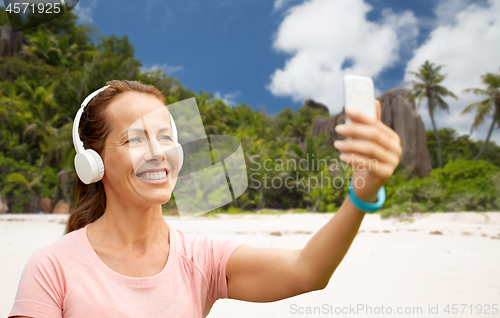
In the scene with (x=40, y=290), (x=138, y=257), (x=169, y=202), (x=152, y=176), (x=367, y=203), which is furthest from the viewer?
(x=169, y=202)

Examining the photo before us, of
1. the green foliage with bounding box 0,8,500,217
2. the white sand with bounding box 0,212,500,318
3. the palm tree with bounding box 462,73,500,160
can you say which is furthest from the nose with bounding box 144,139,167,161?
the palm tree with bounding box 462,73,500,160

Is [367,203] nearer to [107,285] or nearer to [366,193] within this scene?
[366,193]

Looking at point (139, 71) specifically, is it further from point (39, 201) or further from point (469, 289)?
point (469, 289)

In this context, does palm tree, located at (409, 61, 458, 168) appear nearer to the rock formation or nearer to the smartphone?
the rock formation

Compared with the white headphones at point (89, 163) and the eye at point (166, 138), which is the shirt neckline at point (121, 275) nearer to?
the white headphones at point (89, 163)

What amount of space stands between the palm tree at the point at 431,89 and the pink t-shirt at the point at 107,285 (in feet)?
94.5

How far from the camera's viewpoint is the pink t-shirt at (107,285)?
3.69 ft

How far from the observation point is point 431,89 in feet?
88.3

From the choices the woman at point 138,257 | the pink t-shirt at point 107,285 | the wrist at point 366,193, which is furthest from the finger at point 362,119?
the pink t-shirt at point 107,285

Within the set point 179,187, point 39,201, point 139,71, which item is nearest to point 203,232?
point 179,187

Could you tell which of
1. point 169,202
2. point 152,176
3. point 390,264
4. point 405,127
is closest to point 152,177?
point 152,176

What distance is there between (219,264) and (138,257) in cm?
30

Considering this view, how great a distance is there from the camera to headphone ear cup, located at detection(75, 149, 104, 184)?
1262 mm

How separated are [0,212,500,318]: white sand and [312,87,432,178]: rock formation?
1422cm
